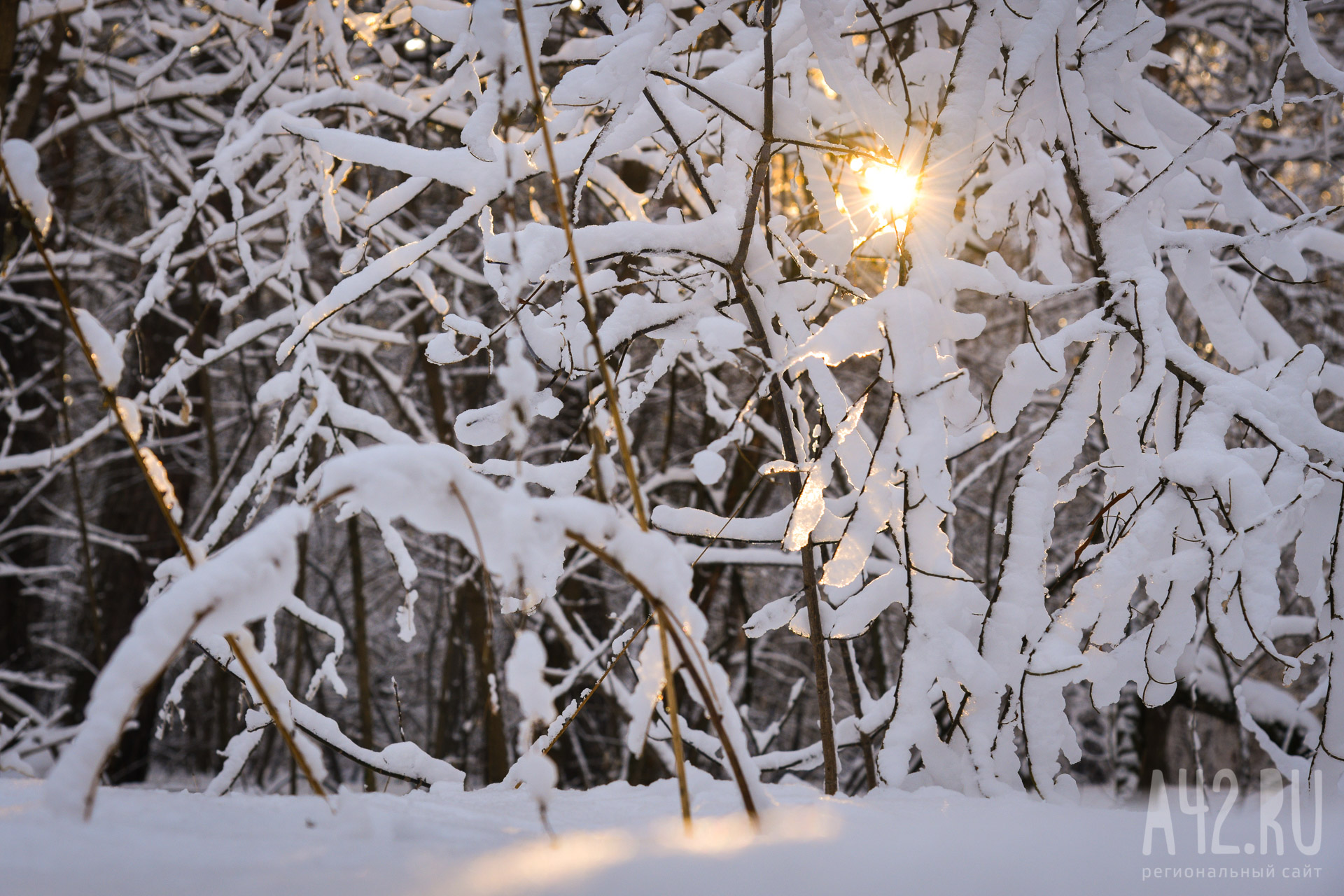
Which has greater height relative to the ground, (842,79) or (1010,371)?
(842,79)

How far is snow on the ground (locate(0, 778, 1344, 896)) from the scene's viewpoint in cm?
48

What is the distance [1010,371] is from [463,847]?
94 centimetres

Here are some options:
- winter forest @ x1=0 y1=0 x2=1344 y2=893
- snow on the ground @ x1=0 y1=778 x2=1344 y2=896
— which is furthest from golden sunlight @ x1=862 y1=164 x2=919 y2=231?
snow on the ground @ x1=0 y1=778 x2=1344 y2=896

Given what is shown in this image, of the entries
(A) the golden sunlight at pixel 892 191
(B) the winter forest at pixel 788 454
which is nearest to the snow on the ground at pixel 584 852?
(B) the winter forest at pixel 788 454

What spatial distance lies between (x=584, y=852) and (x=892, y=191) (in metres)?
0.89

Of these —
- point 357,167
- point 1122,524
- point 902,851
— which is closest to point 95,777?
point 902,851

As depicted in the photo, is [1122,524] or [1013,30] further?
[1122,524]

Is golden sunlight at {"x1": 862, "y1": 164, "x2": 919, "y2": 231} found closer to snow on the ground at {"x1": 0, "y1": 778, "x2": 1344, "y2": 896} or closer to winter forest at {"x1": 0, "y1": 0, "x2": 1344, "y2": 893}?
winter forest at {"x1": 0, "y1": 0, "x2": 1344, "y2": 893}

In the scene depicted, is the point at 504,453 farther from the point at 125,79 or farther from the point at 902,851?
the point at 902,851

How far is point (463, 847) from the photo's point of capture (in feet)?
1.86

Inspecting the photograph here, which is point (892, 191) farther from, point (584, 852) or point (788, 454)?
point (584, 852)

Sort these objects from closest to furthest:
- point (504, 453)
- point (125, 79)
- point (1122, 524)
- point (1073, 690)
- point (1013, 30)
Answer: point (1013, 30)
point (1122, 524)
point (125, 79)
point (504, 453)
point (1073, 690)

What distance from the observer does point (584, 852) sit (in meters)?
0.56

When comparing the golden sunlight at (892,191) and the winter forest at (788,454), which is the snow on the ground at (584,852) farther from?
the golden sunlight at (892,191)
